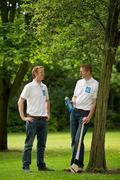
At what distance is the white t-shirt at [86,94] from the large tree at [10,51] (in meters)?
7.81

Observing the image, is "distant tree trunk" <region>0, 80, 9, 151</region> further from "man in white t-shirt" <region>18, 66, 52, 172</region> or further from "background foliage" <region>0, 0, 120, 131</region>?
"man in white t-shirt" <region>18, 66, 52, 172</region>

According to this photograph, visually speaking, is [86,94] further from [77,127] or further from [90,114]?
[77,127]

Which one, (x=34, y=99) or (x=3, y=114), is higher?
(x=34, y=99)

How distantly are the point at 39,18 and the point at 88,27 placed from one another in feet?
5.26

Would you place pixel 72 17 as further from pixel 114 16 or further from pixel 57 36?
pixel 57 36

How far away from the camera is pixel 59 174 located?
445 inches

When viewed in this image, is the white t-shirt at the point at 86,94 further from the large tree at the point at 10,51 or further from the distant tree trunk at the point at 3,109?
the distant tree trunk at the point at 3,109

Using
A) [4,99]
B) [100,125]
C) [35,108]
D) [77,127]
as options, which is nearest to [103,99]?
[100,125]

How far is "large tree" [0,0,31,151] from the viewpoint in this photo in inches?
822

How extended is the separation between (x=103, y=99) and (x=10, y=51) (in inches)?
354

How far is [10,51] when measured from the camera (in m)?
20.7

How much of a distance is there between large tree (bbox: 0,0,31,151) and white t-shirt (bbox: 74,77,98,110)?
781 centimetres

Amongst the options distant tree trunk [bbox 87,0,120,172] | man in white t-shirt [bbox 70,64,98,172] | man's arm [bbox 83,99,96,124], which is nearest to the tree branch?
distant tree trunk [bbox 87,0,120,172]

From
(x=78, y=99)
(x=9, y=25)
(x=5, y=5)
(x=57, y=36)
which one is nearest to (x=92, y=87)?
(x=78, y=99)
